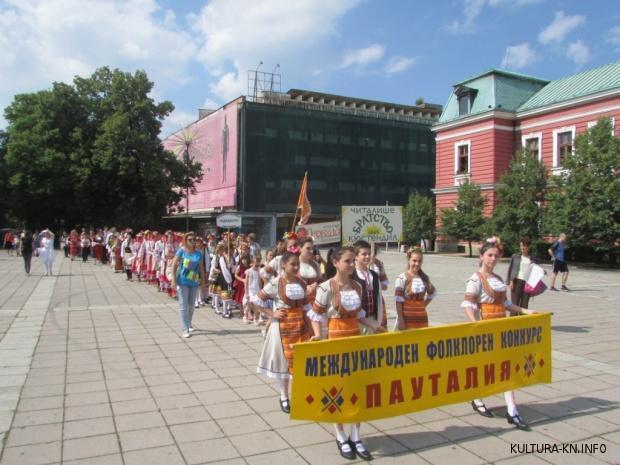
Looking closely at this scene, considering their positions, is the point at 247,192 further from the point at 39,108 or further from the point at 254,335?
the point at 254,335

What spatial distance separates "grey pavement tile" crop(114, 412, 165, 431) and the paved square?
19 mm

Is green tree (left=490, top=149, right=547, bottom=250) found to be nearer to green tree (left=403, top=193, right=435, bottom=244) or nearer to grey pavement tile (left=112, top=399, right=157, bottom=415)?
green tree (left=403, top=193, right=435, bottom=244)

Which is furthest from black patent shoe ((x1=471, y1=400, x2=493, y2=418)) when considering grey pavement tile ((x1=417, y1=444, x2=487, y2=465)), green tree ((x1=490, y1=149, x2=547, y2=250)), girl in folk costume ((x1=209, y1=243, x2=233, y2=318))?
green tree ((x1=490, y1=149, x2=547, y2=250))

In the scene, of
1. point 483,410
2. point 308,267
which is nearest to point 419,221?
point 308,267

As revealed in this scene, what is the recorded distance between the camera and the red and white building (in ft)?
102

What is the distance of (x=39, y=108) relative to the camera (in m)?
41.2

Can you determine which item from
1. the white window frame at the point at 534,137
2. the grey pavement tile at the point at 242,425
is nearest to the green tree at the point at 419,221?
the white window frame at the point at 534,137

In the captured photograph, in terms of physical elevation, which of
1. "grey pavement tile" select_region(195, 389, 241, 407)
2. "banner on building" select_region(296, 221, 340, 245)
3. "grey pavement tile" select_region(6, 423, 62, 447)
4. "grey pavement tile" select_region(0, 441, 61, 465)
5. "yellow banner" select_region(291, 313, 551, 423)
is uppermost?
"banner on building" select_region(296, 221, 340, 245)

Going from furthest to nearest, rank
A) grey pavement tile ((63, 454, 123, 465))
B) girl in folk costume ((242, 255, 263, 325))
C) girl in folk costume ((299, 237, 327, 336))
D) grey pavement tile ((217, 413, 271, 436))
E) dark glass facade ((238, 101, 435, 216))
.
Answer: dark glass facade ((238, 101, 435, 216)), girl in folk costume ((242, 255, 263, 325)), girl in folk costume ((299, 237, 327, 336)), grey pavement tile ((217, 413, 271, 436)), grey pavement tile ((63, 454, 123, 465))

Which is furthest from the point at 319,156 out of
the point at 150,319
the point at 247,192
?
the point at 150,319

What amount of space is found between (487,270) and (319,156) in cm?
6092

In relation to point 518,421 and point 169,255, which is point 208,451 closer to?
point 518,421

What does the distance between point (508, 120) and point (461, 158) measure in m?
4.34

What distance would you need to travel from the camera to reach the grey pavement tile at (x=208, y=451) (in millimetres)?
4254
